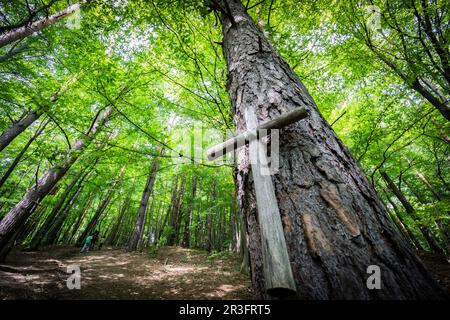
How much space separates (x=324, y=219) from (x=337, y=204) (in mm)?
129

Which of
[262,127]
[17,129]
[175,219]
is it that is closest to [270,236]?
[262,127]

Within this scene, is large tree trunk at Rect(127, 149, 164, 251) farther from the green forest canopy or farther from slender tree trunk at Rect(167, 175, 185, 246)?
the green forest canopy

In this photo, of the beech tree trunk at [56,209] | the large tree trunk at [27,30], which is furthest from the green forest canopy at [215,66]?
the beech tree trunk at [56,209]

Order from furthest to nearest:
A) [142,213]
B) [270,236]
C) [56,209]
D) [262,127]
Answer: [56,209] < [142,213] < [262,127] < [270,236]

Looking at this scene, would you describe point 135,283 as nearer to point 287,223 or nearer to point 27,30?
point 287,223

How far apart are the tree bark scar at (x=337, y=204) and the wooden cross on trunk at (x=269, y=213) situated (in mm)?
325

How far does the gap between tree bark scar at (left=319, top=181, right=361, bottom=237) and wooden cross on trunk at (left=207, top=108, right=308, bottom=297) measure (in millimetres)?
325

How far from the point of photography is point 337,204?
1121 millimetres

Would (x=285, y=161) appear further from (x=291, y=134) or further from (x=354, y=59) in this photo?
(x=354, y=59)

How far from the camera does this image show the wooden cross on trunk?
85 cm

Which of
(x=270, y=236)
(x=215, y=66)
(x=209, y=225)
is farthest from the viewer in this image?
(x=209, y=225)
